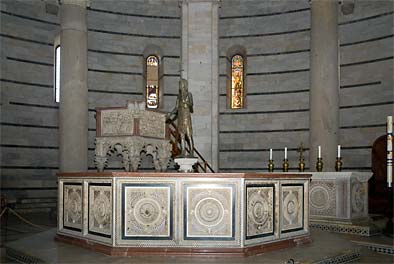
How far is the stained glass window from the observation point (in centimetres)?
1658

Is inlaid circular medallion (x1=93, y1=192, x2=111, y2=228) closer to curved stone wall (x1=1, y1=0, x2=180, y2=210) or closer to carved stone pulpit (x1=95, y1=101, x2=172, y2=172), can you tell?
carved stone pulpit (x1=95, y1=101, x2=172, y2=172)

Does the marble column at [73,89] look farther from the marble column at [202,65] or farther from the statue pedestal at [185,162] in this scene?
the statue pedestal at [185,162]

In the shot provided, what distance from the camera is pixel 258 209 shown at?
712 centimetres

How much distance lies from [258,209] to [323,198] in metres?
3.68

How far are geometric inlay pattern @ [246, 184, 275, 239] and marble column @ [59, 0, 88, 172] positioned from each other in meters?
6.72

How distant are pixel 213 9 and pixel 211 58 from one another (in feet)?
4.68

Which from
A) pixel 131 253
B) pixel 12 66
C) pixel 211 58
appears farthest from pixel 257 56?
pixel 131 253

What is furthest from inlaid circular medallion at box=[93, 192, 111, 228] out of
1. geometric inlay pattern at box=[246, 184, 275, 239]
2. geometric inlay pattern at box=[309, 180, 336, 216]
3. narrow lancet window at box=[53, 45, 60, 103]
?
narrow lancet window at box=[53, 45, 60, 103]

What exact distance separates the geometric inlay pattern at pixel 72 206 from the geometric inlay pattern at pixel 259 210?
2.72 meters

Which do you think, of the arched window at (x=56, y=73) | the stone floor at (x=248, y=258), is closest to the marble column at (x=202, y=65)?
the arched window at (x=56, y=73)

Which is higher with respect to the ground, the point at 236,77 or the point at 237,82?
the point at 236,77

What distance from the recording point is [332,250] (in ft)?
23.7

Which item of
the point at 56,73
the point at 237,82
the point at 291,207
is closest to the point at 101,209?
the point at 291,207

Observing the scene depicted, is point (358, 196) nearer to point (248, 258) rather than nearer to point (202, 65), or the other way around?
point (248, 258)
